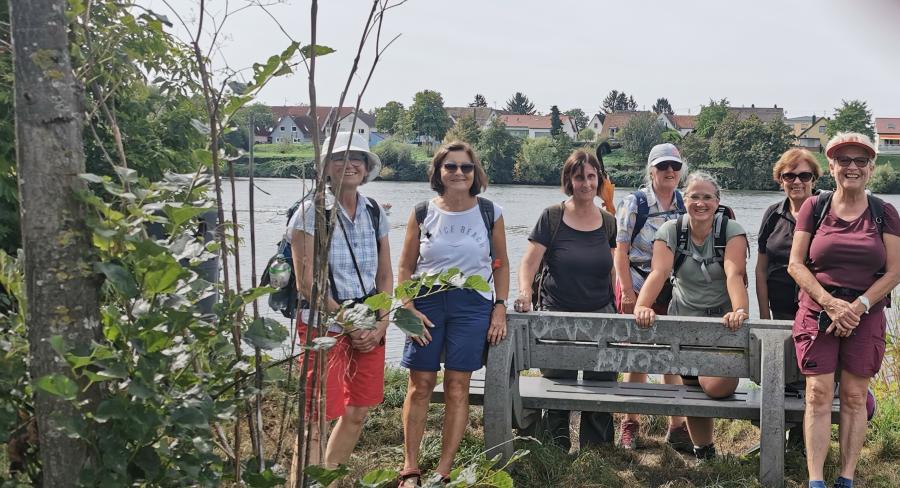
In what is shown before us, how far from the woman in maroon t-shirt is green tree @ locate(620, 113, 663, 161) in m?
75.8

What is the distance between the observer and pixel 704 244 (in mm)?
4738

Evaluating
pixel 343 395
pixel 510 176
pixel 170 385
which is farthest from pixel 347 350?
pixel 510 176

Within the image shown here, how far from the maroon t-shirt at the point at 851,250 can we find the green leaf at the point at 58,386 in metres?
3.47

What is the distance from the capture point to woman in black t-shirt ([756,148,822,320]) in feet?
15.8

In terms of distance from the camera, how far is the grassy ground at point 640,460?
15.0 feet

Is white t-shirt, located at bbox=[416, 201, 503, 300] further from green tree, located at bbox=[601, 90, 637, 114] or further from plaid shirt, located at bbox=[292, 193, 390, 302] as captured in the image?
green tree, located at bbox=[601, 90, 637, 114]

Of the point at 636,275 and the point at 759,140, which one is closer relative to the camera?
the point at 636,275

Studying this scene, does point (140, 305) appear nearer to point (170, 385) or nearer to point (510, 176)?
point (170, 385)

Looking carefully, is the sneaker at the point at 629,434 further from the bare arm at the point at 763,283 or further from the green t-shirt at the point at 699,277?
the bare arm at the point at 763,283

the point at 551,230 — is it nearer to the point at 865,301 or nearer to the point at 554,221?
the point at 554,221

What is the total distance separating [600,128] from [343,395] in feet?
399

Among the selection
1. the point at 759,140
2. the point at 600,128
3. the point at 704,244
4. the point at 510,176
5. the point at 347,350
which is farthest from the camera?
the point at 600,128

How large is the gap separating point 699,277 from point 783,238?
0.47 meters

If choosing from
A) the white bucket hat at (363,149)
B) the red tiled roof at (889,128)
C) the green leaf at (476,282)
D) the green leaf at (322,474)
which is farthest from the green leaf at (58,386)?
the white bucket hat at (363,149)
